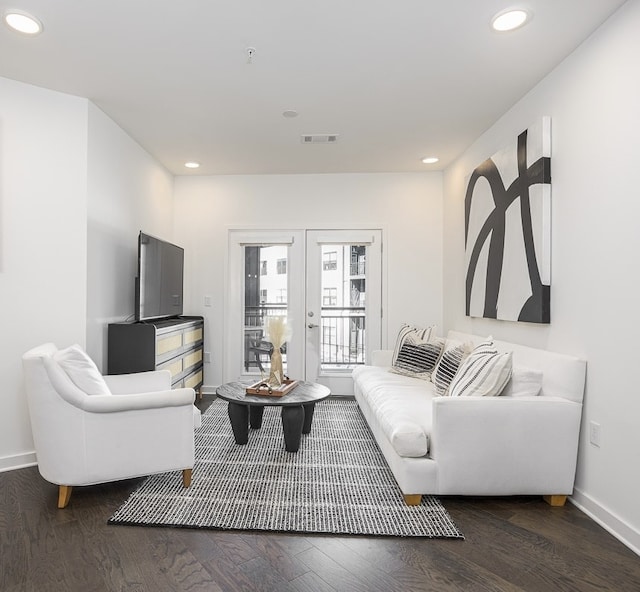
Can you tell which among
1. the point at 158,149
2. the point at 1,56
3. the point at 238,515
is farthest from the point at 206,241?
the point at 238,515

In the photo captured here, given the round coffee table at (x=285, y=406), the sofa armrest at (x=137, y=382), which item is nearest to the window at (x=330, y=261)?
the round coffee table at (x=285, y=406)

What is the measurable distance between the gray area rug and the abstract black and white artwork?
142 centimetres

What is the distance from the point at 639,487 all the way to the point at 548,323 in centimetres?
103

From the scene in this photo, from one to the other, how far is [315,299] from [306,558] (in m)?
3.35

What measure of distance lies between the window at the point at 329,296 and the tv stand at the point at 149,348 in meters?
1.57

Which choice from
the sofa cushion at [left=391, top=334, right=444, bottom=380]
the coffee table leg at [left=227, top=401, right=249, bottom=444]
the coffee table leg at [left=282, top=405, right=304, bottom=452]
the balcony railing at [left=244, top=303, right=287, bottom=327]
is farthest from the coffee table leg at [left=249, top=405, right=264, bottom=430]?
the balcony railing at [left=244, top=303, right=287, bottom=327]

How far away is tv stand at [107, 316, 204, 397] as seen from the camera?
3.48 meters

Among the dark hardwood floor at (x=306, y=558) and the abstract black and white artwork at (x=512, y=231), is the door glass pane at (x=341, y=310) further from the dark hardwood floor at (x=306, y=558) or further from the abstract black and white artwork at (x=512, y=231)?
the dark hardwood floor at (x=306, y=558)

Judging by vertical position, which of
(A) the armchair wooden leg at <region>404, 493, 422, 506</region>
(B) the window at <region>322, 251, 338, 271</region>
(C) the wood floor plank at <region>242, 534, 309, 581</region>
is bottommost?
(C) the wood floor plank at <region>242, 534, 309, 581</region>

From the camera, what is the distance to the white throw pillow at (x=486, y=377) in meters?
2.50

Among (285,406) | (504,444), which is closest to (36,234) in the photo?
(285,406)

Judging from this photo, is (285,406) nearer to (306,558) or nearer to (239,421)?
(239,421)

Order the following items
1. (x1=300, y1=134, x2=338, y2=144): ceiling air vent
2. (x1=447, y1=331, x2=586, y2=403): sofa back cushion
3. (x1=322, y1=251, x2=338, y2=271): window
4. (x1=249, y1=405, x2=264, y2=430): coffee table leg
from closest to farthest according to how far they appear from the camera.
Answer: (x1=447, y1=331, x2=586, y2=403): sofa back cushion < (x1=249, y1=405, x2=264, y2=430): coffee table leg < (x1=300, y1=134, x2=338, y2=144): ceiling air vent < (x1=322, y1=251, x2=338, y2=271): window

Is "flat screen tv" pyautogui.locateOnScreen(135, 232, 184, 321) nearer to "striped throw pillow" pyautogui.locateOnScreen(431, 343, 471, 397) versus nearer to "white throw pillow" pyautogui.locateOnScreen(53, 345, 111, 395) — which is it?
"white throw pillow" pyautogui.locateOnScreen(53, 345, 111, 395)
